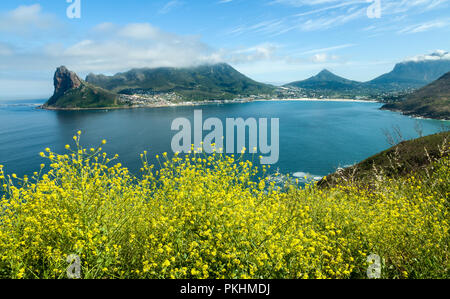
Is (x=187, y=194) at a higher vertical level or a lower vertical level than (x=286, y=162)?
higher

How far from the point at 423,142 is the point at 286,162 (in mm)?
33033

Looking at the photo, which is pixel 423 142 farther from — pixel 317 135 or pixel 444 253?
pixel 317 135

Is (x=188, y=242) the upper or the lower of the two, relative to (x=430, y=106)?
lower

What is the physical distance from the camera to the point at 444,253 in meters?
6.62

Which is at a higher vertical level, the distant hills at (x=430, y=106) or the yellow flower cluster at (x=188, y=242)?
the distant hills at (x=430, y=106)

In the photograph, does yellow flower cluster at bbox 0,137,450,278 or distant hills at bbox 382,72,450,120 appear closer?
yellow flower cluster at bbox 0,137,450,278

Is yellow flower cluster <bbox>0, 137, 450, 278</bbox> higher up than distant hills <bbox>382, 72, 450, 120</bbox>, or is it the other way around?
distant hills <bbox>382, 72, 450, 120</bbox>

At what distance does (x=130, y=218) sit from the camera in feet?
24.8

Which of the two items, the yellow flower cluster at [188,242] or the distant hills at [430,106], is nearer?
the yellow flower cluster at [188,242]

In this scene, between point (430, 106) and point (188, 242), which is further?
point (430, 106)
